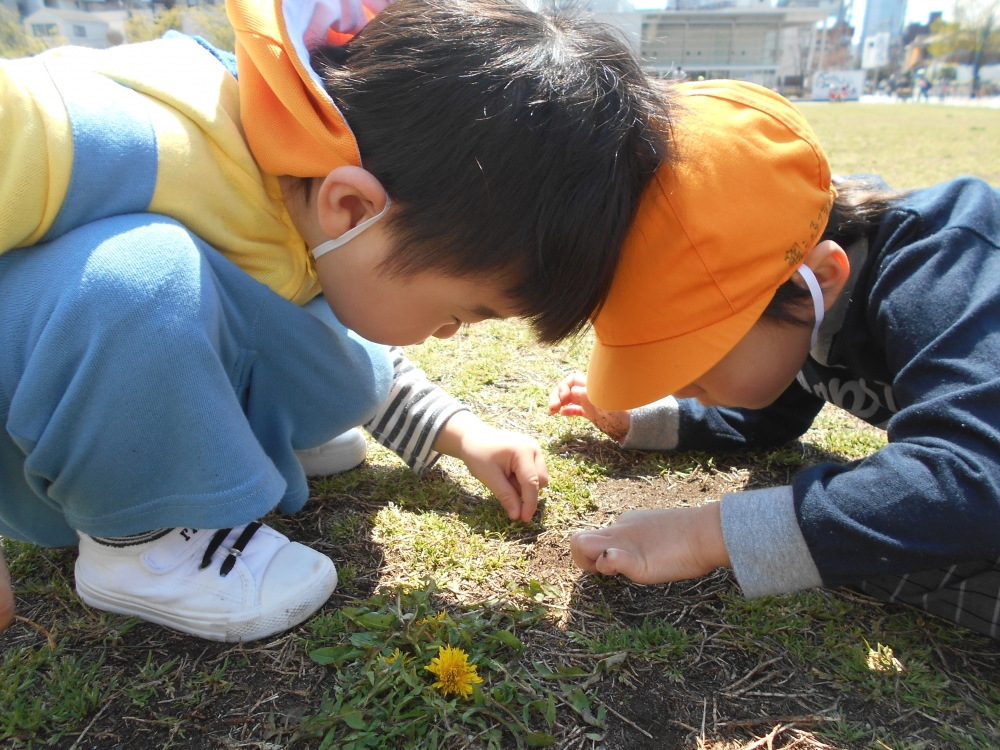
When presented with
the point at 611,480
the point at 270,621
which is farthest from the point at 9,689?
the point at 611,480

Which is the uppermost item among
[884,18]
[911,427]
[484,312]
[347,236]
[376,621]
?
[347,236]

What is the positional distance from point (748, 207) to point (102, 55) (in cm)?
123

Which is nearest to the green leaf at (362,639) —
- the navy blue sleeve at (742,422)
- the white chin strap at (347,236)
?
the white chin strap at (347,236)

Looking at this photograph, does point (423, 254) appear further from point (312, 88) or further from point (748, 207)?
point (748, 207)

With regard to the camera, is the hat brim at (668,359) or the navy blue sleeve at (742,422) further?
the navy blue sleeve at (742,422)

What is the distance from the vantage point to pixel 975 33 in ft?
170

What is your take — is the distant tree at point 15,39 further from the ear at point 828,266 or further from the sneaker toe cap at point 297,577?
the ear at point 828,266

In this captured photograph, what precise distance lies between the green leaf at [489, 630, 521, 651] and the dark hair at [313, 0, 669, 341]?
0.57m

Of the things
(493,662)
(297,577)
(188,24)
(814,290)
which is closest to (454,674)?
(493,662)

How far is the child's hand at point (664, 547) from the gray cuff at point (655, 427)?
543 mm

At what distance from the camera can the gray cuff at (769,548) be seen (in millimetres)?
1313

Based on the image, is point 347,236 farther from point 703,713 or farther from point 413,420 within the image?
point 703,713

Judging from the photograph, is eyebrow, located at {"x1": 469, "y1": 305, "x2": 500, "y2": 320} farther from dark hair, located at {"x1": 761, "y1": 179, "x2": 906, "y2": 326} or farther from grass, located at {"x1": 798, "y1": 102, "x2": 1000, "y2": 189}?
grass, located at {"x1": 798, "y1": 102, "x2": 1000, "y2": 189}

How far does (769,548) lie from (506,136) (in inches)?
32.8
